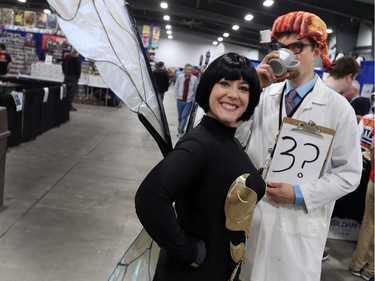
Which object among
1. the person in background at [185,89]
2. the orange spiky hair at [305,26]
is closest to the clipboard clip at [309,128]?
the orange spiky hair at [305,26]

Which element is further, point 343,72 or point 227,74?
point 343,72

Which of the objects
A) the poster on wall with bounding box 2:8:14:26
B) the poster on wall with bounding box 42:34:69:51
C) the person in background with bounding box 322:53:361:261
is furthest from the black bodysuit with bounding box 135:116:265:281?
the poster on wall with bounding box 2:8:14:26

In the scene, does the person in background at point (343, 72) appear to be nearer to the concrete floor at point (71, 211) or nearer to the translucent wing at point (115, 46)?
the concrete floor at point (71, 211)

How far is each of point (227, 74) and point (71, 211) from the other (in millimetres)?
3225

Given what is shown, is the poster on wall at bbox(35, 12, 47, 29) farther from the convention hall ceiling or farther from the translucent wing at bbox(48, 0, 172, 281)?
the translucent wing at bbox(48, 0, 172, 281)

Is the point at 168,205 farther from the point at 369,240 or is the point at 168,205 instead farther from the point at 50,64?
the point at 50,64

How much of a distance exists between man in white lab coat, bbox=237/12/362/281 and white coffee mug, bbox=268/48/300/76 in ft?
0.14

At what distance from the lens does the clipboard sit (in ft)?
4.95

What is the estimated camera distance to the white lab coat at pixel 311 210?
1.53m

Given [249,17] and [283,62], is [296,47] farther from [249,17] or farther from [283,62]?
[249,17]

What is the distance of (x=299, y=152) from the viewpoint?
1544mm

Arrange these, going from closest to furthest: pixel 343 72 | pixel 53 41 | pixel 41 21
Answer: pixel 343 72 < pixel 53 41 < pixel 41 21

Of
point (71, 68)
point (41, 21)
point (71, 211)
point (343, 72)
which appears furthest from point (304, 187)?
point (41, 21)

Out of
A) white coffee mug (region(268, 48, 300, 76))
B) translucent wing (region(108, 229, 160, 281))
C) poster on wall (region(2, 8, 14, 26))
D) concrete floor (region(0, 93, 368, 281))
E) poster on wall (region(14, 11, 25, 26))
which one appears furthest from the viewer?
poster on wall (region(14, 11, 25, 26))
